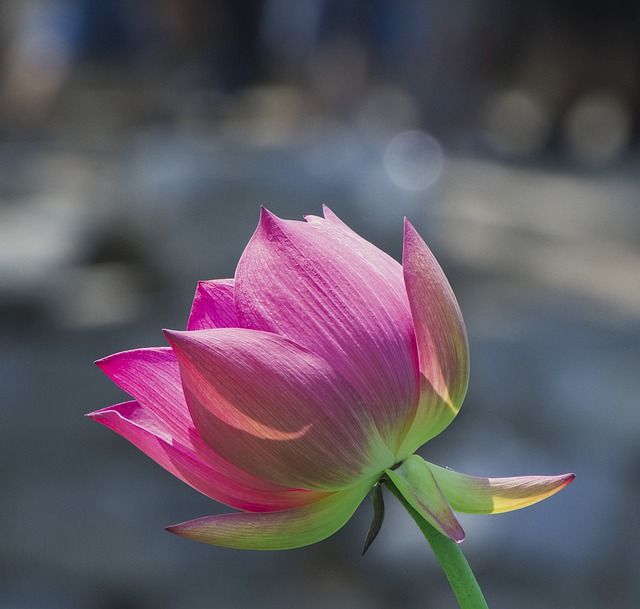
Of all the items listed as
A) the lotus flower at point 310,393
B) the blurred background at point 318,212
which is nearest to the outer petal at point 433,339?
the lotus flower at point 310,393

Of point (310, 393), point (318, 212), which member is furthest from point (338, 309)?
point (318, 212)

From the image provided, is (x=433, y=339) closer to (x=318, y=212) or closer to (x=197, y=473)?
(x=197, y=473)

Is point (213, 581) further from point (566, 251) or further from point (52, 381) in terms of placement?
point (566, 251)

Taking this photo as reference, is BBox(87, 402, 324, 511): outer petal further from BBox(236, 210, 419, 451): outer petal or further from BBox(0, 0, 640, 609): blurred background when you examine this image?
BBox(0, 0, 640, 609): blurred background

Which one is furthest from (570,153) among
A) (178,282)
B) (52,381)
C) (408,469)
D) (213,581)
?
(408,469)

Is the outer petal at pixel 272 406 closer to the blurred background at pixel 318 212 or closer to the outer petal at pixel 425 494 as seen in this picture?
the outer petal at pixel 425 494

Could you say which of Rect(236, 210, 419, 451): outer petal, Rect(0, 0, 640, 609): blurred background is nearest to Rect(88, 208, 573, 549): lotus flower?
Rect(236, 210, 419, 451): outer petal
